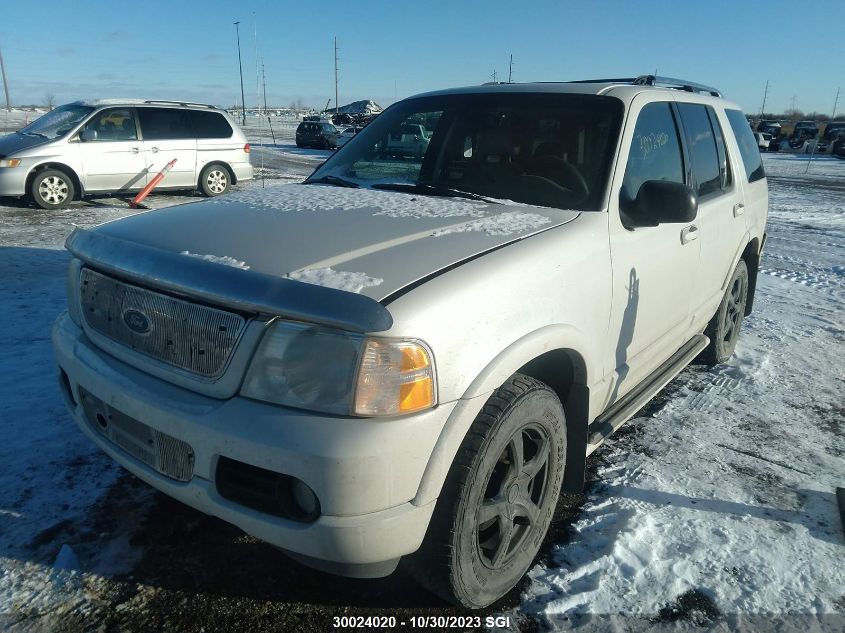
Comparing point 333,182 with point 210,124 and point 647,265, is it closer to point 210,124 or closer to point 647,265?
point 647,265

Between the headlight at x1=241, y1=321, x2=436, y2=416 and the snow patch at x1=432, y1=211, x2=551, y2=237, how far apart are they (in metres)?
0.69

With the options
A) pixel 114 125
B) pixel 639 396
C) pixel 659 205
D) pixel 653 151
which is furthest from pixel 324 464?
pixel 114 125

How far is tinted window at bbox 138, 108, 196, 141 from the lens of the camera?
10.9 metres

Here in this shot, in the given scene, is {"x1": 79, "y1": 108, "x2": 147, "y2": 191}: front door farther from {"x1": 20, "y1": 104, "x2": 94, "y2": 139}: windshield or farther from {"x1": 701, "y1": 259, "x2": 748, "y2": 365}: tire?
{"x1": 701, "y1": 259, "x2": 748, "y2": 365}: tire

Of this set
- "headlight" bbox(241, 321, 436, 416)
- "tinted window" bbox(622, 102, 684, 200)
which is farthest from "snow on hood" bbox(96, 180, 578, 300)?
"tinted window" bbox(622, 102, 684, 200)

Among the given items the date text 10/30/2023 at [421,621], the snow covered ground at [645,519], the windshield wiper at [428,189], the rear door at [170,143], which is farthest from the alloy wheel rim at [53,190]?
the date text 10/30/2023 at [421,621]

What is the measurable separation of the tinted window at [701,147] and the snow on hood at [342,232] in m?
1.43

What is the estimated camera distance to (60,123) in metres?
10.5

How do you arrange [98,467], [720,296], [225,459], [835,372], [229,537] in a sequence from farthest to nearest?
[835,372] → [720,296] → [98,467] → [229,537] → [225,459]

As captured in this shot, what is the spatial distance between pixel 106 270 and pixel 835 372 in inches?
190

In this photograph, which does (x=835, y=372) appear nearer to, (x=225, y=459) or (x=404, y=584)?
(x=404, y=584)

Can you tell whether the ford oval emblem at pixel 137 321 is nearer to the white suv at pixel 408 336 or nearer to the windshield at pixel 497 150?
the white suv at pixel 408 336

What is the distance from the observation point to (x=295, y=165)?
20.2 meters

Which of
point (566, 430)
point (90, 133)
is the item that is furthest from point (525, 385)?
point (90, 133)
